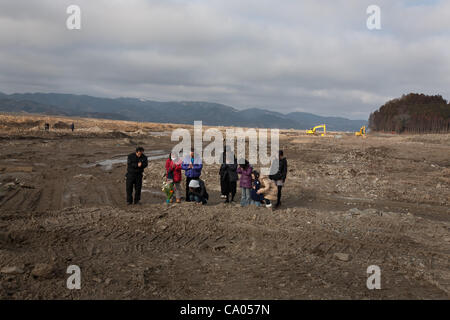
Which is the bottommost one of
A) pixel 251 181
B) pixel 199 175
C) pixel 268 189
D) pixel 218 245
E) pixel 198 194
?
pixel 218 245

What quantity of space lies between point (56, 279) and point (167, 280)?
175 cm

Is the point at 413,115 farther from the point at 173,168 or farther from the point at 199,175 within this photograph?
the point at 173,168

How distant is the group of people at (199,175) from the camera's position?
10.2m

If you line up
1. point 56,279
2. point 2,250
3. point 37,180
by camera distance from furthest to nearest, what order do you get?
point 37,180 < point 2,250 < point 56,279

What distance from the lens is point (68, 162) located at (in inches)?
860

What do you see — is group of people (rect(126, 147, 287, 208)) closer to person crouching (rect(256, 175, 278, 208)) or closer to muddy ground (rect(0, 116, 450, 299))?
person crouching (rect(256, 175, 278, 208))

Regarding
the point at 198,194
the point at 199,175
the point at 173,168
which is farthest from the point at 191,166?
the point at 198,194

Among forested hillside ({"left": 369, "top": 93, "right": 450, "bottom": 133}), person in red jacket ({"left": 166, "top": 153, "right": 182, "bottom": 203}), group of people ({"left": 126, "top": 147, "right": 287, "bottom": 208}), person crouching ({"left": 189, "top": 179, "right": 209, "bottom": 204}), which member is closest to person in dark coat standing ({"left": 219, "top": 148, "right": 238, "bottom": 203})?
group of people ({"left": 126, "top": 147, "right": 287, "bottom": 208})

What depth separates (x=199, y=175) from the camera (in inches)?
408
